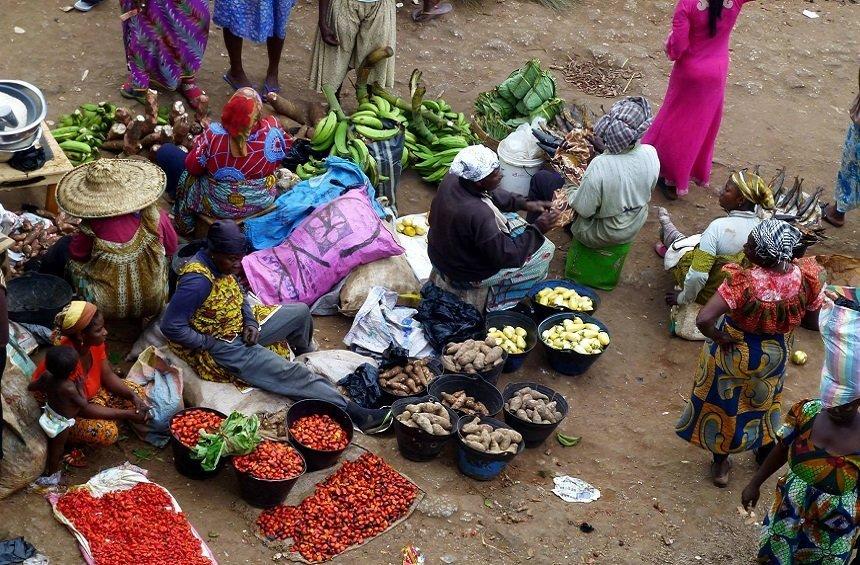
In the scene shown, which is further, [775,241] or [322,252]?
[322,252]

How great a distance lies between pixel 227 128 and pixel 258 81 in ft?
9.35

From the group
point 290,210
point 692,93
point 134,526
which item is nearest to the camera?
point 134,526

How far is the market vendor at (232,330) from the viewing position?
5117 mm

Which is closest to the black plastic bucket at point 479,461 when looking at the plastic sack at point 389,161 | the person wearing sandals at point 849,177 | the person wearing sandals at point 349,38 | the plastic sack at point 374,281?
the plastic sack at point 374,281

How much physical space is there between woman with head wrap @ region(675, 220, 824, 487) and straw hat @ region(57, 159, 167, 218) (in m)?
3.10

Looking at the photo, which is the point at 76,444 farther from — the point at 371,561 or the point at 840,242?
the point at 840,242

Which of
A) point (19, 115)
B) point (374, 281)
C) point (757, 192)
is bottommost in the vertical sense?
point (374, 281)

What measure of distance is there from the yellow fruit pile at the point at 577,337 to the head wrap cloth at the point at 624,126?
1220 millimetres

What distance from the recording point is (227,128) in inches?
242

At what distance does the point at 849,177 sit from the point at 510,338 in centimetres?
355

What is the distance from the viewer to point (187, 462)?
16.6ft

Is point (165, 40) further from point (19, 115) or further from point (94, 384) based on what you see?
point (94, 384)

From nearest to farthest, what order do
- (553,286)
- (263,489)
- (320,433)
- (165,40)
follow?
(263,489), (320,433), (553,286), (165,40)

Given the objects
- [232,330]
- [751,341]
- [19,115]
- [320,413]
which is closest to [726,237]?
[751,341]
